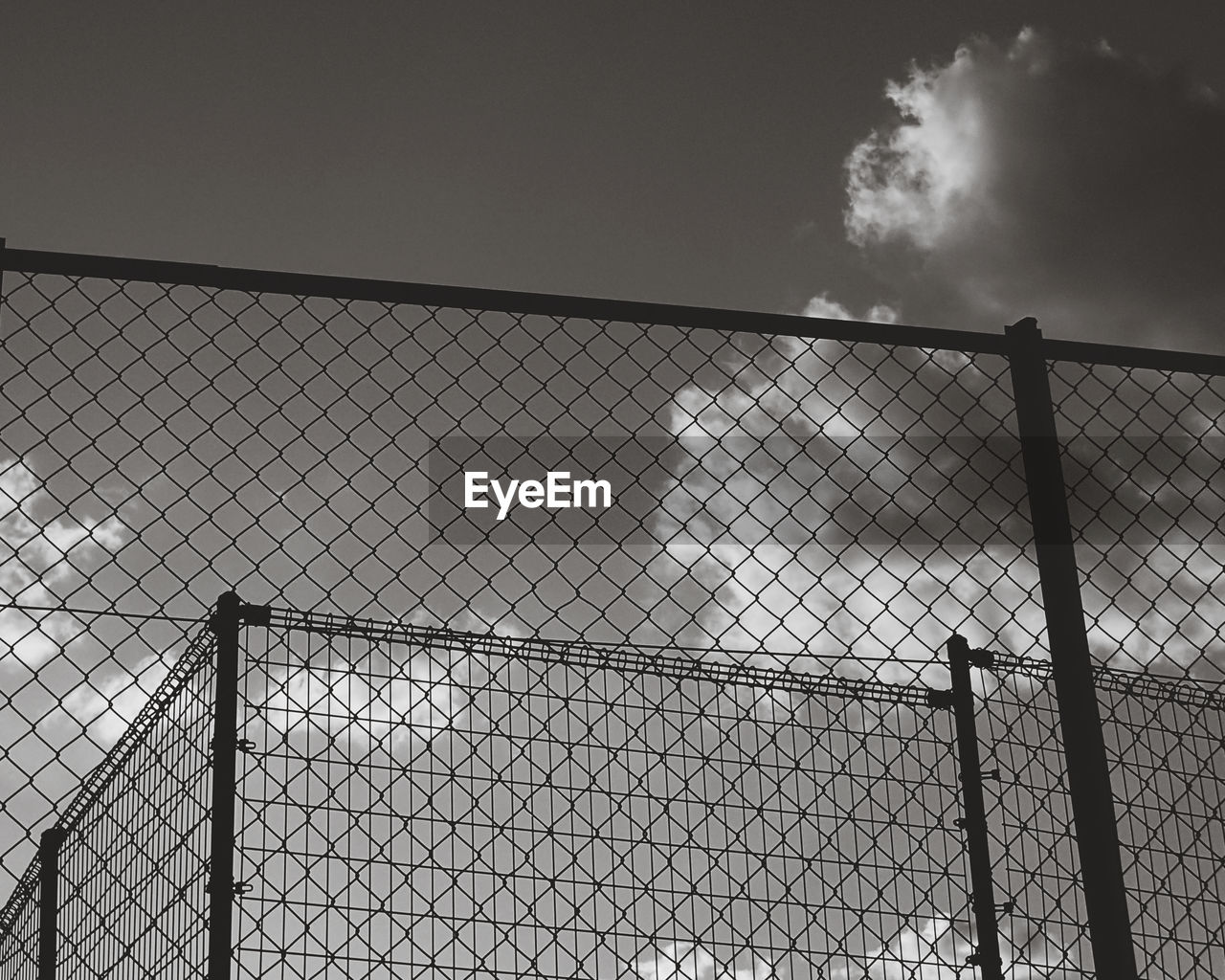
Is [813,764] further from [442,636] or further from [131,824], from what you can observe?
[131,824]

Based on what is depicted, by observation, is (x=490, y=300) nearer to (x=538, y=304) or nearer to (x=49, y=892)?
(x=538, y=304)

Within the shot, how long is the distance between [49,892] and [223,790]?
152 centimetres

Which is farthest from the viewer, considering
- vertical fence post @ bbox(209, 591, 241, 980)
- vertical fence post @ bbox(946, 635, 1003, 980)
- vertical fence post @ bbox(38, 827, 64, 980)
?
vertical fence post @ bbox(38, 827, 64, 980)

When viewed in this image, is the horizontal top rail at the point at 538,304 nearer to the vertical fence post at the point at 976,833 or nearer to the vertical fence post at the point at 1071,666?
the vertical fence post at the point at 1071,666

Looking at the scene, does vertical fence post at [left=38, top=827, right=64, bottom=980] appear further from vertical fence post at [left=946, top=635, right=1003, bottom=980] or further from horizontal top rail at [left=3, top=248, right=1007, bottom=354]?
vertical fence post at [left=946, top=635, right=1003, bottom=980]

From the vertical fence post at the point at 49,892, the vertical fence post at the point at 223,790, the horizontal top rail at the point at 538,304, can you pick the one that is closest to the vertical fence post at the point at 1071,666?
the horizontal top rail at the point at 538,304

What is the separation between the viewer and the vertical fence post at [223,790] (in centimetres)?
228

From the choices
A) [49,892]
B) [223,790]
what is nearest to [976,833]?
[223,790]

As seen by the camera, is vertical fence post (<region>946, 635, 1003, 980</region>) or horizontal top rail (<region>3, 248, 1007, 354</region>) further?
vertical fence post (<region>946, 635, 1003, 980</region>)

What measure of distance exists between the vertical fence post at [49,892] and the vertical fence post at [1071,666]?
2.75m

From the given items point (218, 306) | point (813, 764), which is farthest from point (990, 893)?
point (218, 306)

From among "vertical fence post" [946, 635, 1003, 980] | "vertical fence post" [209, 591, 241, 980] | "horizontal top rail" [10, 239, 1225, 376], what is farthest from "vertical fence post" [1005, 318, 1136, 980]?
"vertical fence post" [209, 591, 241, 980]

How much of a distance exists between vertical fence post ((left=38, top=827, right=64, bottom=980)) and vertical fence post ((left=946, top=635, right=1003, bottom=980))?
8.11ft

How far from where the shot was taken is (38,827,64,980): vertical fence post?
135 inches
